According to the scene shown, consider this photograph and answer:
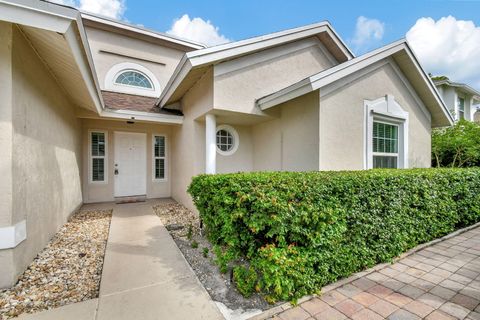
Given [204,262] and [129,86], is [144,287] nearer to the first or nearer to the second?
[204,262]

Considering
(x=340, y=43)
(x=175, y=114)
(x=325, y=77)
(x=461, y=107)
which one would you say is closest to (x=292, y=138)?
(x=325, y=77)

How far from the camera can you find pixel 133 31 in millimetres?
9844

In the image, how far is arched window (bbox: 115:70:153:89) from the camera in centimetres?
982

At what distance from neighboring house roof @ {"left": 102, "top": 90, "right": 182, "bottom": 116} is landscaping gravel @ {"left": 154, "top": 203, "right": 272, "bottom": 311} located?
376cm

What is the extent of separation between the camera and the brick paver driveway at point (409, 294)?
258cm

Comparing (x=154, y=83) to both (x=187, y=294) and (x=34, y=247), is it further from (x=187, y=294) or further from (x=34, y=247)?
(x=187, y=294)

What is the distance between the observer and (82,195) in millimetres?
7969

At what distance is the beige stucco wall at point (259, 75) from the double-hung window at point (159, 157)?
4850 mm

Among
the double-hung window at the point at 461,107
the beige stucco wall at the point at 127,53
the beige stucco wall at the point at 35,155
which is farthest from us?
the double-hung window at the point at 461,107

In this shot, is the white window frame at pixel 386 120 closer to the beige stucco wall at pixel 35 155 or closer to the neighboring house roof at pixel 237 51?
the neighboring house roof at pixel 237 51

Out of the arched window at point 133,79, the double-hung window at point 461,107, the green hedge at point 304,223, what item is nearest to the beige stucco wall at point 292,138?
the green hedge at point 304,223

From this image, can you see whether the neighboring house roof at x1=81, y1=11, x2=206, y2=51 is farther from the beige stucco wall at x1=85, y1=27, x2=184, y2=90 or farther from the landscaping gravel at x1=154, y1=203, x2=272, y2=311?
the landscaping gravel at x1=154, y1=203, x2=272, y2=311

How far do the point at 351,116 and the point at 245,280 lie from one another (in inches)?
186

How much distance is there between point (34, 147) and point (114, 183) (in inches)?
199
